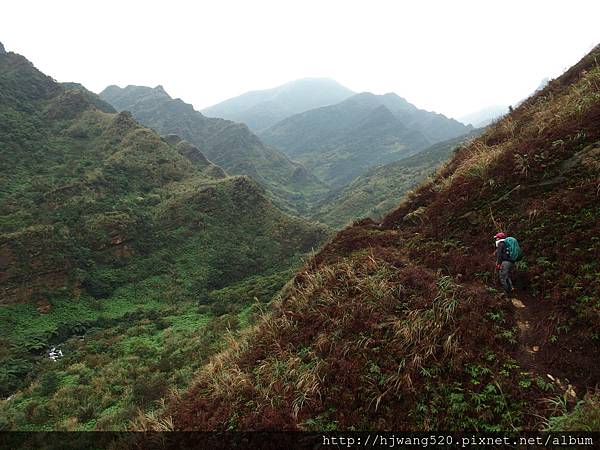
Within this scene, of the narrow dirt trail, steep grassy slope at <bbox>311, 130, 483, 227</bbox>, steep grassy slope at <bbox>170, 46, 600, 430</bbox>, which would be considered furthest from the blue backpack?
steep grassy slope at <bbox>311, 130, 483, 227</bbox>

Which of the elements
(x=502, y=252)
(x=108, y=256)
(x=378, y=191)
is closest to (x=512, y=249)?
(x=502, y=252)

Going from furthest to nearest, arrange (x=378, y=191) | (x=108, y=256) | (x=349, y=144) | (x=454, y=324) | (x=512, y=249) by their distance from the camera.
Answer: (x=349, y=144) < (x=378, y=191) < (x=108, y=256) < (x=512, y=249) < (x=454, y=324)

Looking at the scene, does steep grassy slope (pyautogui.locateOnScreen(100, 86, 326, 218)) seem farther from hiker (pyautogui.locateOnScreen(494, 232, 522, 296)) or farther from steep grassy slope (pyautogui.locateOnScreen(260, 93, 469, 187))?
hiker (pyautogui.locateOnScreen(494, 232, 522, 296))

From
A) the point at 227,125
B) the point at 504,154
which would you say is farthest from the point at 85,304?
the point at 227,125

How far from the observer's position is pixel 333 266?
10922 mm

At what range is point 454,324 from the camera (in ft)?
23.2

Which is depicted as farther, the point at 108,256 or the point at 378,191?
the point at 378,191

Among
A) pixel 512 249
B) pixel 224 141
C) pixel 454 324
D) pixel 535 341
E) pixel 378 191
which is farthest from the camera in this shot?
pixel 224 141

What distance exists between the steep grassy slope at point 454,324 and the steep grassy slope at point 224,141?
9185cm

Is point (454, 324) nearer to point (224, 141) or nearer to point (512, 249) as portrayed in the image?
point (512, 249)

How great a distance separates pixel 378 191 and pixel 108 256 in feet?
216

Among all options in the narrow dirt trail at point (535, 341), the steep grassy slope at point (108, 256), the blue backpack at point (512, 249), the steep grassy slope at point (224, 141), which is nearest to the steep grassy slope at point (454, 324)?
the narrow dirt trail at point (535, 341)

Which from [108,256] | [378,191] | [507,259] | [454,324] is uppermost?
[507,259]

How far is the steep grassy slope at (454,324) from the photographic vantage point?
5.76 meters
